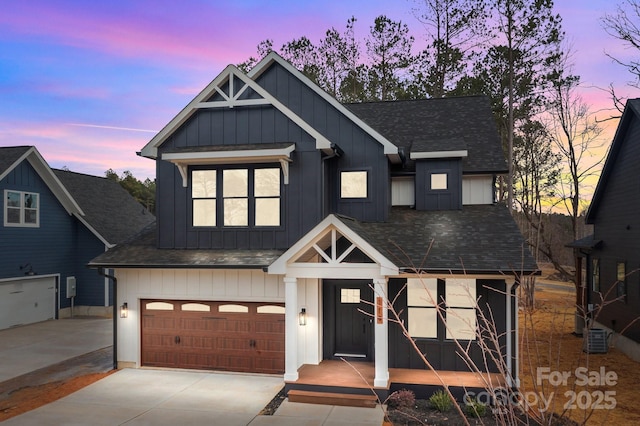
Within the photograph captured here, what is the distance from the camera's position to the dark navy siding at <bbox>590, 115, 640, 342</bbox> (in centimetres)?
1429

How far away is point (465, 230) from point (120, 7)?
15.0 metres

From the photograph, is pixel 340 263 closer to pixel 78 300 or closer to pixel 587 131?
pixel 78 300

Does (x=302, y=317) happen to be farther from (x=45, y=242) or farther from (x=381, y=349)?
(x=45, y=242)

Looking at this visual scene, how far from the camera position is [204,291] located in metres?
12.5

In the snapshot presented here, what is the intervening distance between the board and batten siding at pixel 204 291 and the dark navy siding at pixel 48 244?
29.2ft

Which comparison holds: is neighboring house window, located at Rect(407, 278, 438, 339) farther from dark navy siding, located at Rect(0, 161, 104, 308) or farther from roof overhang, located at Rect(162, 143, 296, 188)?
dark navy siding, located at Rect(0, 161, 104, 308)

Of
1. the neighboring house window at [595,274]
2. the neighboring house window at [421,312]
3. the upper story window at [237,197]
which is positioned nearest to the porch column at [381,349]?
the neighboring house window at [421,312]

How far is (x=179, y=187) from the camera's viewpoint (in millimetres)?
13281

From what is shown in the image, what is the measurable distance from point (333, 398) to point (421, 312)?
310cm

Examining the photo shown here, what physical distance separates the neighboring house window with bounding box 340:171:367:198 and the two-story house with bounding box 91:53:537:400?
0.04m

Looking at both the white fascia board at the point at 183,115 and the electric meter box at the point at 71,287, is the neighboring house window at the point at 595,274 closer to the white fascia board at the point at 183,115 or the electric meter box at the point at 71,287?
the white fascia board at the point at 183,115

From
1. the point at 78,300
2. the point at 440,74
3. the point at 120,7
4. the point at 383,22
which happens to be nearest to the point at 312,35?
the point at 383,22

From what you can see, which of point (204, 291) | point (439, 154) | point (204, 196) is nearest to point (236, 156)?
point (204, 196)

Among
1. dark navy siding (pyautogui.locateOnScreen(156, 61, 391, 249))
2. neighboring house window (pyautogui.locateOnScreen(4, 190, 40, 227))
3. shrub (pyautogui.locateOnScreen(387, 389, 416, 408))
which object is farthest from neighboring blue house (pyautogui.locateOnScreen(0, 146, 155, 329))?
shrub (pyautogui.locateOnScreen(387, 389, 416, 408))
